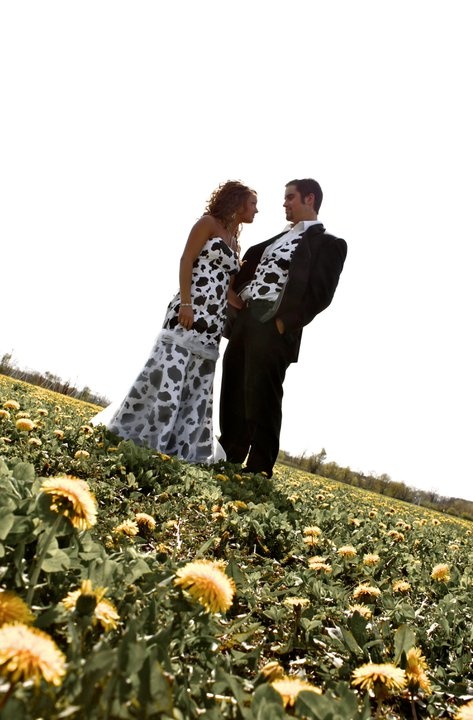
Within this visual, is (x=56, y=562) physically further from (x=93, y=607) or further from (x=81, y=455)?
(x=81, y=455)

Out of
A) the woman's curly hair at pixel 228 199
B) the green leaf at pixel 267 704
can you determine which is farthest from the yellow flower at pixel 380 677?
the woman's curly hair at pixel 228 199

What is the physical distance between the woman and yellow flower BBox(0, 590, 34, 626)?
12.9 ft

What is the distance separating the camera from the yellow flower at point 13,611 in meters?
0.88

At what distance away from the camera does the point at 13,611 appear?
0.89 meters

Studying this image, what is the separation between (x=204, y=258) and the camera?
5.41m

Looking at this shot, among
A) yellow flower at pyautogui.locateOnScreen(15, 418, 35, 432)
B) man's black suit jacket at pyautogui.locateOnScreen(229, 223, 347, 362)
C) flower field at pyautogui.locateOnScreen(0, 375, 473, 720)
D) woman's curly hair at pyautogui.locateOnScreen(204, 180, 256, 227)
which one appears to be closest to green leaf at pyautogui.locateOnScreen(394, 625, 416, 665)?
flower field at pyautogui.locateOnScreen(0, 375, 473, 720)

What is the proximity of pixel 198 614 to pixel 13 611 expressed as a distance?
0.43m

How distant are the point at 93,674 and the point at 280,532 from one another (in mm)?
2057

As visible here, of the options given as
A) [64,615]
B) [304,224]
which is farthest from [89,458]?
[304,224]

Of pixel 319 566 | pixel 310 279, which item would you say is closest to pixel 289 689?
pixel 319 566

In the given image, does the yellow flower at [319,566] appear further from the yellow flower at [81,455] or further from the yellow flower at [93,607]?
the yellow flower at [81,455]

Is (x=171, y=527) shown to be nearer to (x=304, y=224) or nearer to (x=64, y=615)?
(x=64, y=615)

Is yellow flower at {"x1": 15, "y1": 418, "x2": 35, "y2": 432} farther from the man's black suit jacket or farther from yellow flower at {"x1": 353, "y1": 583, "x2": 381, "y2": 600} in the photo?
the man's black suit jacket

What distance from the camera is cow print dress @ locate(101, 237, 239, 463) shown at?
4961mm
